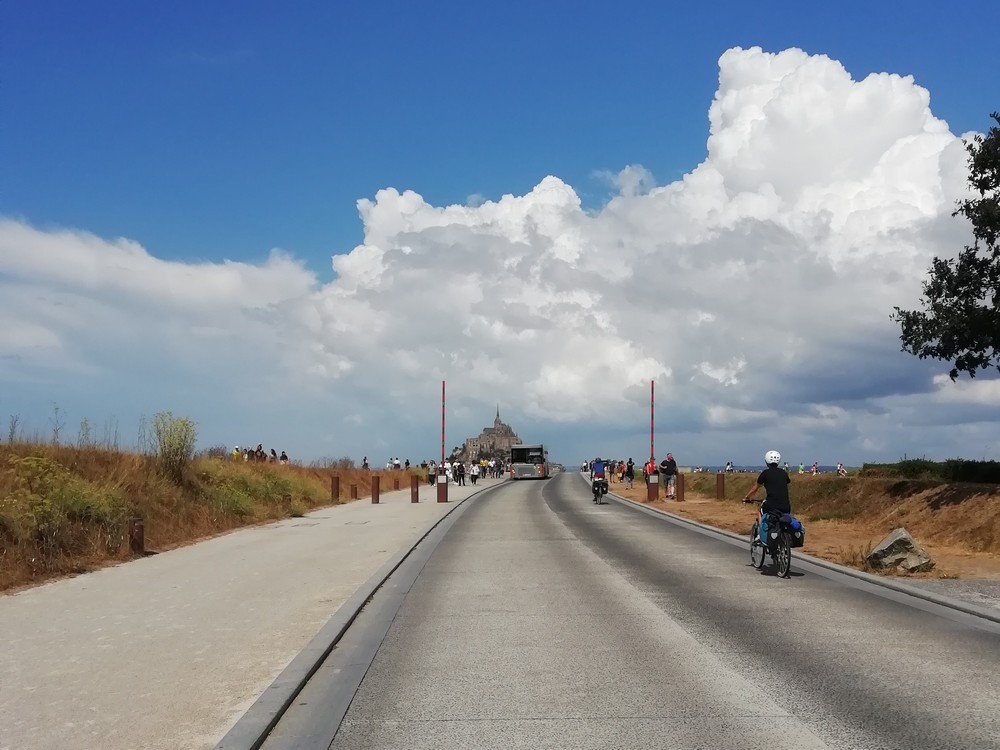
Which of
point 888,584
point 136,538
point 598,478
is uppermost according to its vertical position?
point 598,478

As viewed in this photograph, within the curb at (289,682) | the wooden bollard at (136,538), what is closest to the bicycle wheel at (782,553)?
the curb at (289,682)

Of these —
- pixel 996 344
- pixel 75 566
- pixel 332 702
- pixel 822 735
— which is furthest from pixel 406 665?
pixel 996 344

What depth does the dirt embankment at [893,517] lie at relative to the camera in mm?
17719

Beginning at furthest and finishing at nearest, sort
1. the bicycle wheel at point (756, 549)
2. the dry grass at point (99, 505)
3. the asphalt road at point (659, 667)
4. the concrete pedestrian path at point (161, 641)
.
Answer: the bicycle wheel at point (756, 549), the dry grass at point (99, 505), the concrete pedestrian path at point (161, 641), the asphalt road at point (659, 667)

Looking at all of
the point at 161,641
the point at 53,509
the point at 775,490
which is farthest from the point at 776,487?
the point at 53,509

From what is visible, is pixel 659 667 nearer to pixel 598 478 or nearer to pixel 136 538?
pixel 136 538

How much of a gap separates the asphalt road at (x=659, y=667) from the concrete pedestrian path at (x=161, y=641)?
0.65 metres

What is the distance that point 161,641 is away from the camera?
8.77 m

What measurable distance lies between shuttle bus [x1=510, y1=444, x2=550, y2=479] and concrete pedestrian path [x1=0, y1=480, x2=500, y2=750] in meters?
62.9

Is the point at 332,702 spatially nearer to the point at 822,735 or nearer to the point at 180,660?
the point at 180,660

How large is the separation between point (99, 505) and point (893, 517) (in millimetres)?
18732

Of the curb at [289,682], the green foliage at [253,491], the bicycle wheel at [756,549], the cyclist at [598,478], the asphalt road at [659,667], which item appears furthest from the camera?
the cyclist at [598,478]

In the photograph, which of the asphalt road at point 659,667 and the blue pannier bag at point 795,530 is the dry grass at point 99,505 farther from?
Answer: the blue pannier bag at point 795,530

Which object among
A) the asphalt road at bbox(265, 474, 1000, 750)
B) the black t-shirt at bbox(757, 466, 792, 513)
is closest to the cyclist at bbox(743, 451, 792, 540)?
the black t-shirt at bbox(757, 466, 792, 513)
